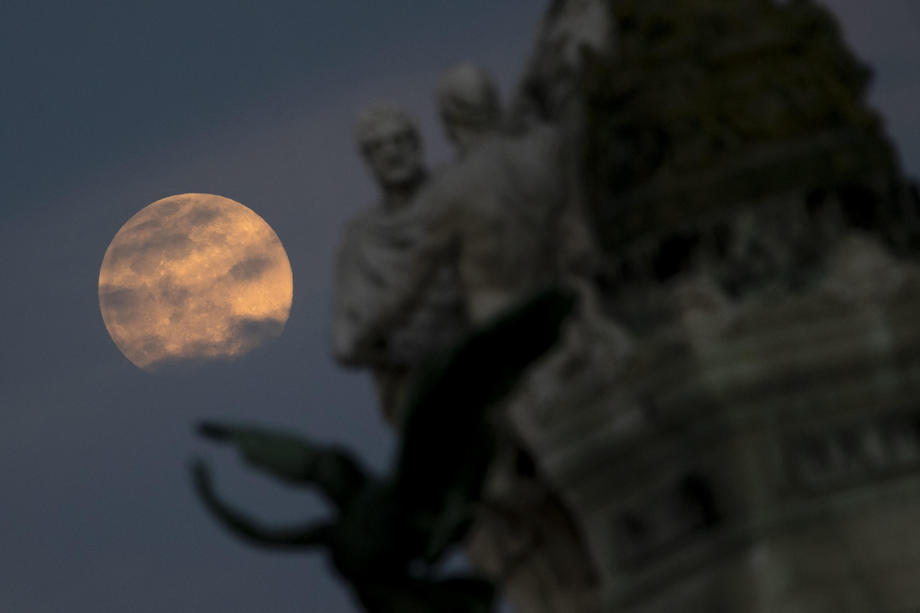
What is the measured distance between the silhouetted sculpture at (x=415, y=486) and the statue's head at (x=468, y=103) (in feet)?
9.72

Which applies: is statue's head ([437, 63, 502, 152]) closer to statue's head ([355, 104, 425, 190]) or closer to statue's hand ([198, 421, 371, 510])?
statue's head ([355, 104, 425, 190])

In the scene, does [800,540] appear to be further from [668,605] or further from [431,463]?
[431,463]

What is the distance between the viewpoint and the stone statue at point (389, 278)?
18219 millimetres

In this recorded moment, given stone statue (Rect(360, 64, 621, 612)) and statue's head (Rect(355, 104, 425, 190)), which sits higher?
statue's head (Rect(355, 104, 425, 190))

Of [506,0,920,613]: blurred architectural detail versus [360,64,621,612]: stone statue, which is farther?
[360,64,621,612]: stone statue

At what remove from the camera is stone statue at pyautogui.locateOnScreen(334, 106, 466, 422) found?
18219 millimetres

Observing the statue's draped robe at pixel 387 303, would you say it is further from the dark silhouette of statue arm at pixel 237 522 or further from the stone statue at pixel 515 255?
the dark silhouette of statue arm at pixel 237 522

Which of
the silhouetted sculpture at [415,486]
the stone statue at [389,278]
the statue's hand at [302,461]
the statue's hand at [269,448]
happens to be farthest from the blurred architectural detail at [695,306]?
the statue's hand at [269,448]

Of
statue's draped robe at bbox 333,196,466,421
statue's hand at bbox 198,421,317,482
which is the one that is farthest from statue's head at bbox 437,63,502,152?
statue's hand at bbox 198,421,317,482

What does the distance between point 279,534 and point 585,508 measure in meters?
2.25

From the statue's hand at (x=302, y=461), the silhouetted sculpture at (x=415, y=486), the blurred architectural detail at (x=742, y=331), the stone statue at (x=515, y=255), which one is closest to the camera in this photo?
the silhouetted sculpture at (x=415, y=486)

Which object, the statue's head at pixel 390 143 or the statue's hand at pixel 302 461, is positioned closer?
the statue's hand at pixel 302 461

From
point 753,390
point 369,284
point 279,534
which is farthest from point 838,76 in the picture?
point 279,534

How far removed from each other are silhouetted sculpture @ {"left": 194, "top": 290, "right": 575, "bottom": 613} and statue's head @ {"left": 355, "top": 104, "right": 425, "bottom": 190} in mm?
2645
